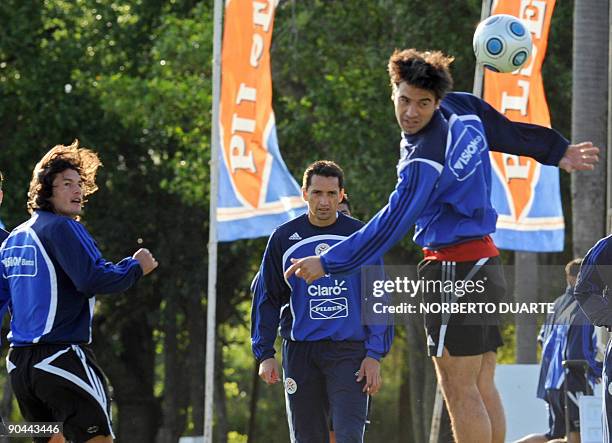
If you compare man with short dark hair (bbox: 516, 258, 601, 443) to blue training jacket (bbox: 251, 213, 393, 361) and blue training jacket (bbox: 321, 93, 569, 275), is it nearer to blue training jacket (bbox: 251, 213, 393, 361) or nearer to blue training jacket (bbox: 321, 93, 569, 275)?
blue training jacket (bbox: 251, 213, 393, 361)

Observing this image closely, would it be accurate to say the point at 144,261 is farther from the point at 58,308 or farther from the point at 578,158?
the point at 578,158

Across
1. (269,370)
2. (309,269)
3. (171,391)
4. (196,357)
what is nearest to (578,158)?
(309,269)

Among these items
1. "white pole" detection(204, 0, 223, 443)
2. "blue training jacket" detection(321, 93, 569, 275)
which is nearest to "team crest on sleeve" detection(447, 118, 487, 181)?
"blue training jacket" detection(321, 93, 569, 275)

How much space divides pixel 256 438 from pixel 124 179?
60.0 feet

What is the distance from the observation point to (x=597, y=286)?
21.4ft

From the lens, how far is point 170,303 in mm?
27750

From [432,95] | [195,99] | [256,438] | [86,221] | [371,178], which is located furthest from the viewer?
[256,438]

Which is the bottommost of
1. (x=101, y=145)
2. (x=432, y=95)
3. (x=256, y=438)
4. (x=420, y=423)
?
(x=256, y=438)

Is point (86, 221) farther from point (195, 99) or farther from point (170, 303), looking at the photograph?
point (195, 99)

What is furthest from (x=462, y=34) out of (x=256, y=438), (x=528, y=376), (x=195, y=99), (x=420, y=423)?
(x=256, y=438)

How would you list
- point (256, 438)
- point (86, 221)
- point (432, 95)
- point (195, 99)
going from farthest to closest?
point (256, 438) < point (86, 221) < point (195, 99) < point (432, 95)

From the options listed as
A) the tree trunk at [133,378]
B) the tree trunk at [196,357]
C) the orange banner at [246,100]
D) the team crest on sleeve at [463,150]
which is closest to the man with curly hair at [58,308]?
the team crest on sleeve at [463,150]

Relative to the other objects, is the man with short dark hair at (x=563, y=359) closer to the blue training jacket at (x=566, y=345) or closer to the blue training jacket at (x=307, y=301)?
the blue training jacket at (x=566, y=345)

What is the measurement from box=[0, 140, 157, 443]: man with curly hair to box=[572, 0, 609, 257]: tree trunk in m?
9.69
